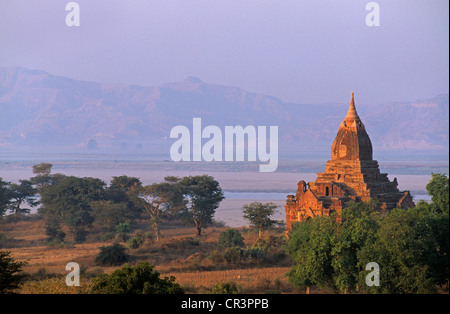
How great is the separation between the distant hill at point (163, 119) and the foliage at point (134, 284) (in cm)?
12654

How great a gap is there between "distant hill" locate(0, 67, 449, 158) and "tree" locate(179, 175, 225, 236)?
88292 mm

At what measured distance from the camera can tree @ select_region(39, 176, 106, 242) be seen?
191ft

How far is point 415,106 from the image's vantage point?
554ft

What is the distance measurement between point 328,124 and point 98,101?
72862 millimetres

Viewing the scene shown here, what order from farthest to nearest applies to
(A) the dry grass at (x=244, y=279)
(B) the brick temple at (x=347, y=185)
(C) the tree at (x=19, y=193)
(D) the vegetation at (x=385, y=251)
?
(C) the tree at (x=19, y=193) → (B) the brick temple at (x=347, y=185) → (A) the dry grass at (x=244, y=279) → (D) the vegetation at (x=385, y=251)

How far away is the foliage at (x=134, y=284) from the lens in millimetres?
22656

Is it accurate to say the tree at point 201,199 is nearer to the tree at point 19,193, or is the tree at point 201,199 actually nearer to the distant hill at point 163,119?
the tree at point 19,193

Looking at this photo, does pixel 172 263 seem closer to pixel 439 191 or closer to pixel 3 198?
pixel 439 191

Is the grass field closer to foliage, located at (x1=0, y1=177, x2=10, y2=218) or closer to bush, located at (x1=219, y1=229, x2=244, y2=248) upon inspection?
bush, located at (x1=219, y1=229, x2=244, y2=248)

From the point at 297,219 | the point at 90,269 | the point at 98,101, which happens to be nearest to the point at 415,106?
the point at 98,101

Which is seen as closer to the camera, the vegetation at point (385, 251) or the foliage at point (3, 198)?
the vegetation at point (385, 251)

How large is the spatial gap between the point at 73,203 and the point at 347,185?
28352 millimetres

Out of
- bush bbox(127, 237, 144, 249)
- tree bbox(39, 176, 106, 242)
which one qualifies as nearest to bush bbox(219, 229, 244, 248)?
bush bbox(127, 237, 144, 249)

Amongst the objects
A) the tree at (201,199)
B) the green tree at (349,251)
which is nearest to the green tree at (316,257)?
the green tree at (349,251)
